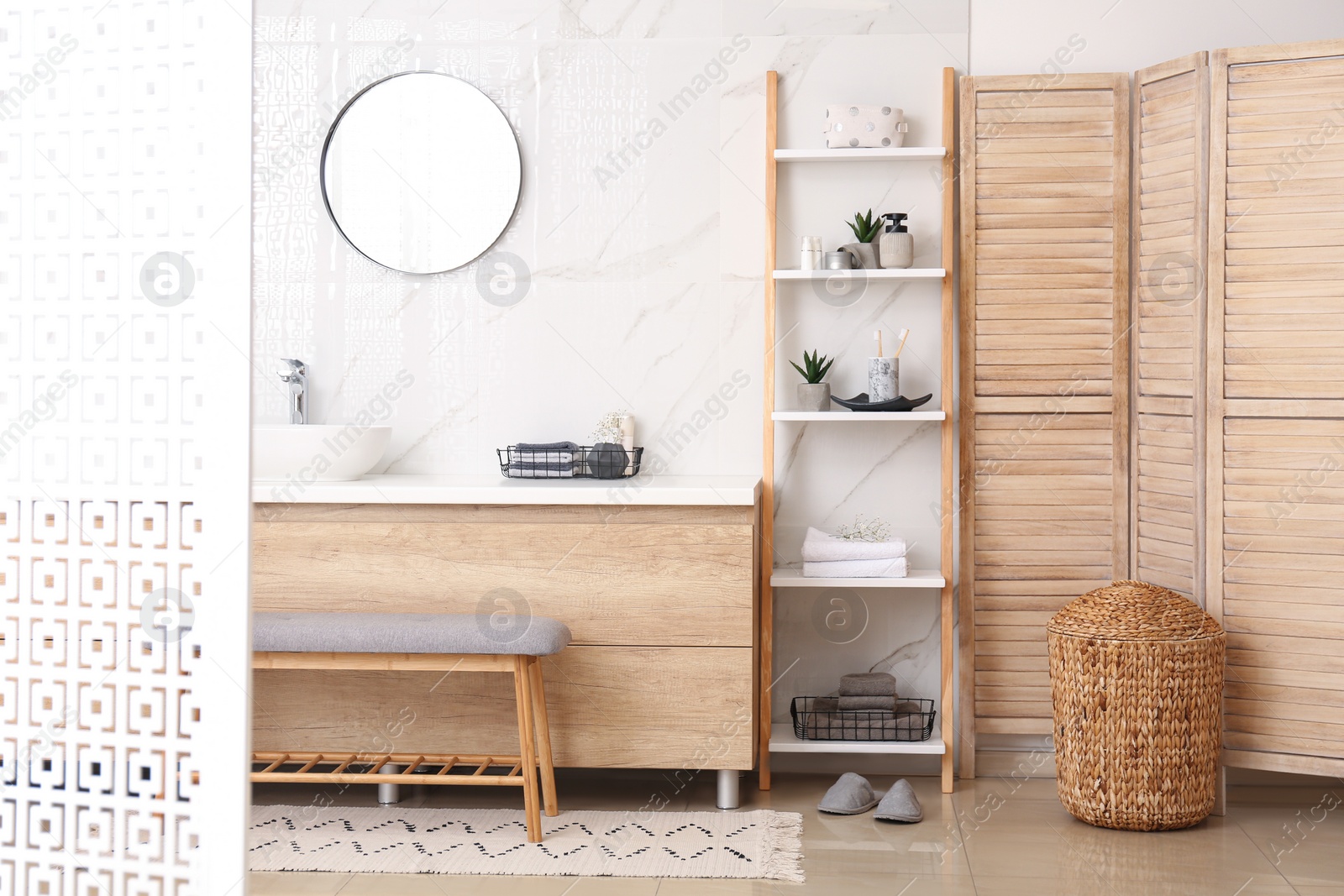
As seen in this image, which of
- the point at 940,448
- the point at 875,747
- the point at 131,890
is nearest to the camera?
the point at 131,890

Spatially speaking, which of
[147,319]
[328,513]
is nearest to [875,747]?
[328,513]

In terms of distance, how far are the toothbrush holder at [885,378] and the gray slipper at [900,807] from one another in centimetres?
99

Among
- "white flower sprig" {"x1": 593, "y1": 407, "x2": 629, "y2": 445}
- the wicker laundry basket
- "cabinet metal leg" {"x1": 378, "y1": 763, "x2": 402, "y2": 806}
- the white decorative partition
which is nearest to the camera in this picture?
the white decorative partition

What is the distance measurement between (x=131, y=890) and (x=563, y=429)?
72.4 inches

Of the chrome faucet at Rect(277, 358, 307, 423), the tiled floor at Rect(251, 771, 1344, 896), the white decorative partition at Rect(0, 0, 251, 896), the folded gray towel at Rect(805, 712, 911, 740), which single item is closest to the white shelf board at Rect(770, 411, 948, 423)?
the folded gray towel at Rect(805, 712, 911, 740)

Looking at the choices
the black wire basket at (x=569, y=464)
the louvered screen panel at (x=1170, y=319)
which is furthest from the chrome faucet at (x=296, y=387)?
the louvered screen panel at (x=1170, y=319)

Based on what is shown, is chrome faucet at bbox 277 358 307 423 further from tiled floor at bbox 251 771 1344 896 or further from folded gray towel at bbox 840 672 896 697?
folded gray towel at bbox 840 672 896 697

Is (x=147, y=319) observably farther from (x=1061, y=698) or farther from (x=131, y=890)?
(x=1061, y=698)

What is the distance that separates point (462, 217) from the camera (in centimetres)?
296

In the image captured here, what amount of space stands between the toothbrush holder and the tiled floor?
41.7 inches

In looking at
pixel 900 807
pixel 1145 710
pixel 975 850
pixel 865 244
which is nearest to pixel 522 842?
pixel 900 807

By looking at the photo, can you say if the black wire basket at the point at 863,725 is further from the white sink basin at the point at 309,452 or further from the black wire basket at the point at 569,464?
the white sink basin at the point at 309,452

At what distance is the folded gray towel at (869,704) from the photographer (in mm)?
2730

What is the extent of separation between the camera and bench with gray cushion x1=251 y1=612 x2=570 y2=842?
7.47ft
